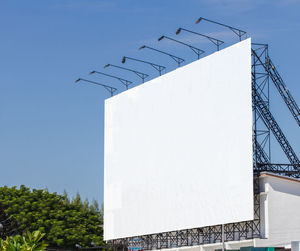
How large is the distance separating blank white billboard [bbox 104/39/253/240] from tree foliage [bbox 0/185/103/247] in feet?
15.5

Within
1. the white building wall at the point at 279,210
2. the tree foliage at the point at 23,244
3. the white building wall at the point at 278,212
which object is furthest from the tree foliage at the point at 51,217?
the tree foliage at the point at 23,244

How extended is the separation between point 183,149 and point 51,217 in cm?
2062

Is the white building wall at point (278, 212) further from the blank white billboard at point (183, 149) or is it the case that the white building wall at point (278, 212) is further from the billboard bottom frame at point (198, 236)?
the blank white billboard at point (183, 149)

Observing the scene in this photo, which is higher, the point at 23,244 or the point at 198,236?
the point at 198,236

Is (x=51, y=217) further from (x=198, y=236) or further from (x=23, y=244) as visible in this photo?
(x=23, y=244)

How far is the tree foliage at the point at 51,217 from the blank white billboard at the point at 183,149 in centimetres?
471

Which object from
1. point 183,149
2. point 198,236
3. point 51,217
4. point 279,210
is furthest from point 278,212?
point 51,217

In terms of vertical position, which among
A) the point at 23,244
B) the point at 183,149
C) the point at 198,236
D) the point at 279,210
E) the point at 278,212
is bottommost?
the point at 23,244

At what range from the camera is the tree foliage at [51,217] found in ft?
193

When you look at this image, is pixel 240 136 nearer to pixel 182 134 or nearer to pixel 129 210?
pixel 182 134

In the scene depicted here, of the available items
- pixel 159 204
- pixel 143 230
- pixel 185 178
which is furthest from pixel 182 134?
pixel 143 230

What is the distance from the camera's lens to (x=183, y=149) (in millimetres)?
45906

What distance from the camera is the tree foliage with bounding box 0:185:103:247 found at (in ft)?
193

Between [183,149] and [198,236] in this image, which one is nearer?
[198,236]
